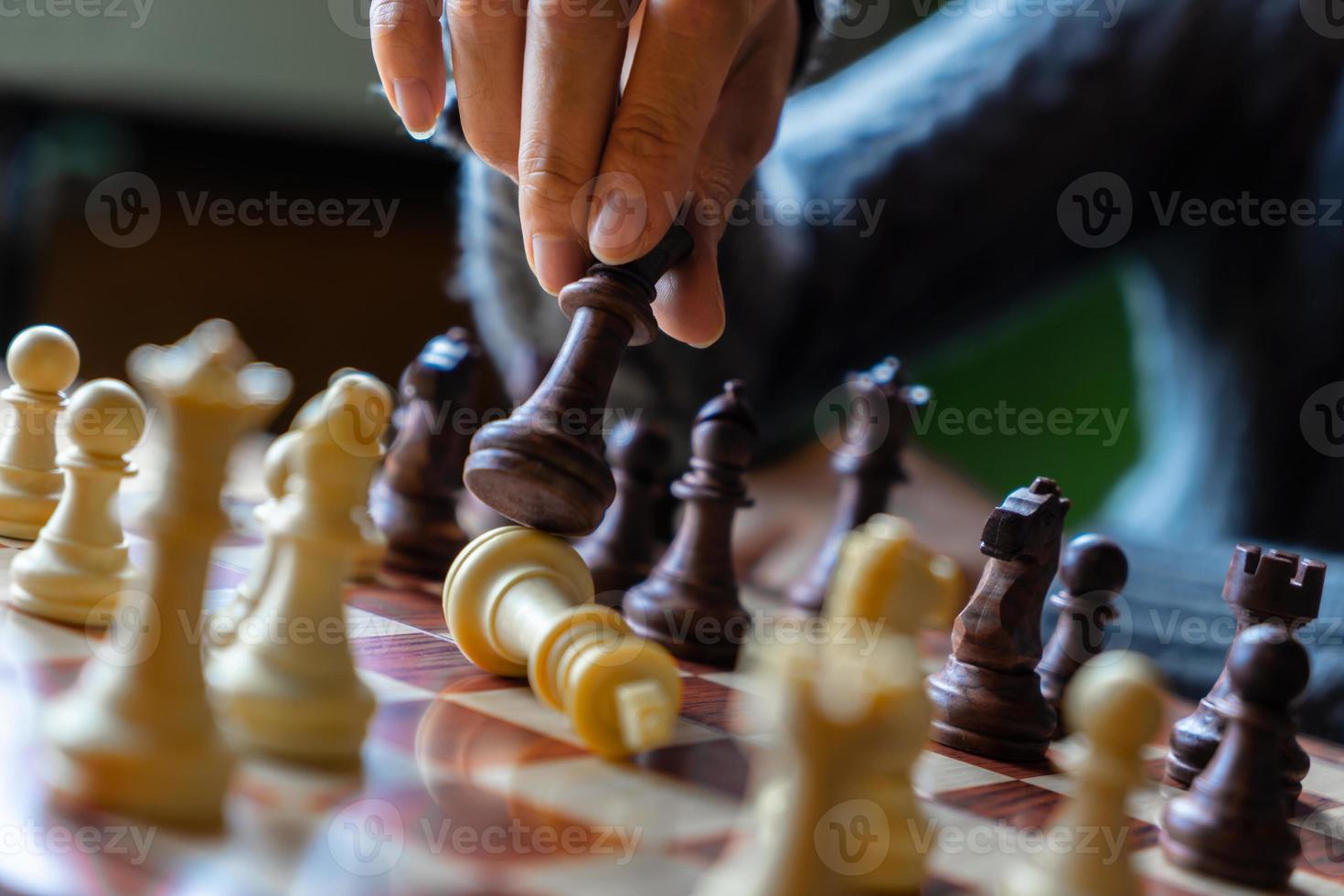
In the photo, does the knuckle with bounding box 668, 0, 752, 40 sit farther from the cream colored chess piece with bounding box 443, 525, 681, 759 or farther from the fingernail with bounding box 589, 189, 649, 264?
the cream colored chess piece with bounding box 443, 525, 681, 759

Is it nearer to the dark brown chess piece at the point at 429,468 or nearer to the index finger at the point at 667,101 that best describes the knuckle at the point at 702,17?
the index finger at the point at 667,101

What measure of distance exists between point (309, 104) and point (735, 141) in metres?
3.65

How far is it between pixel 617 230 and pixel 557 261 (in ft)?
0.50

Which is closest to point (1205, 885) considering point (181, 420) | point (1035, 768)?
point (1035, 768)

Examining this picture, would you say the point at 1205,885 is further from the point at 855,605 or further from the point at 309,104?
the point at 309,104

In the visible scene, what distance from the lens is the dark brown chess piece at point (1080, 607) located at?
4.03ft

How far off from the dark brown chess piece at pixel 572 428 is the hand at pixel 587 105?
0.13 ft

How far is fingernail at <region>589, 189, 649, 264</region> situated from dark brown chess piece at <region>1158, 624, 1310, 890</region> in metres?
0.64

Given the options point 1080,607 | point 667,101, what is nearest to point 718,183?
point 667,101

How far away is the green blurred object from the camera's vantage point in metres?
5.57

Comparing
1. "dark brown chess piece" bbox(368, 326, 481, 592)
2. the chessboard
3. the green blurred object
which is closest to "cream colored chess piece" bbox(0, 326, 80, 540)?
the chessboard

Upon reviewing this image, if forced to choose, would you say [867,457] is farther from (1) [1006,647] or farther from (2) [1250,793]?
(2) [1250,793]

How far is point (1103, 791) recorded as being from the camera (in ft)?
2.44

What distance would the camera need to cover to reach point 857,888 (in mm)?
705
